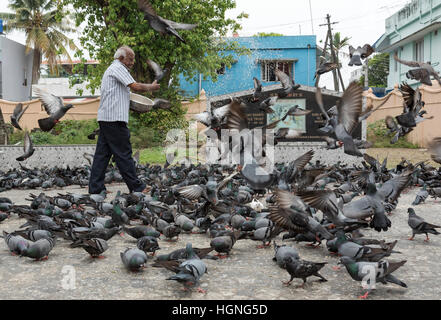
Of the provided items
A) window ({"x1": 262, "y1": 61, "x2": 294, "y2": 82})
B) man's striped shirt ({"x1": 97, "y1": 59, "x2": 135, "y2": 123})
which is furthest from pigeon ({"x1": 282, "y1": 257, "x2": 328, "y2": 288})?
window ({"x1": 262, "y1": 61, "x2": 294, "y2": 82})

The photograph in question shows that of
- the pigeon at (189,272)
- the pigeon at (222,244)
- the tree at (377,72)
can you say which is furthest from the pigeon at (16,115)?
the tree at (377,72)

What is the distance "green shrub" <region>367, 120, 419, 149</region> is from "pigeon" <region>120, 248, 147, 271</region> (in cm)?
1637

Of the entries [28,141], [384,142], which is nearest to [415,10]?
[384,142]

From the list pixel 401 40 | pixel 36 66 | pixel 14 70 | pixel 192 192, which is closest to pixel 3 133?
pixel 192 192

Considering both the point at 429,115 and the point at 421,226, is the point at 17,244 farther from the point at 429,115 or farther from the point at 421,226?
the point at 429,115

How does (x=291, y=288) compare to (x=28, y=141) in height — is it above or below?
below

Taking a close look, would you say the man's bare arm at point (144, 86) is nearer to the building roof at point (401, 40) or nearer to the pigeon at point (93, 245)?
the pigeon at point (93, 245)

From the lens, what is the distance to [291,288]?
9.19 feet

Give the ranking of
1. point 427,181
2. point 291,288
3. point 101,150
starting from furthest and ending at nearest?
point 427,181, point 101,150, point 291,288

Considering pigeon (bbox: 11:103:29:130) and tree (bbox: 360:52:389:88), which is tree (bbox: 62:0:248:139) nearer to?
pigeon (bbox: 11:103:29:130)

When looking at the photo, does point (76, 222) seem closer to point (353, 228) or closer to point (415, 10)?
point (353, 228)

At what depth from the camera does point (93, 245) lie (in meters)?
3.39

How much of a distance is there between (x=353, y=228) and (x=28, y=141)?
Answer: 24.5ft

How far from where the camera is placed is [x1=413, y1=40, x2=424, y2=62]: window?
77.3 ft
